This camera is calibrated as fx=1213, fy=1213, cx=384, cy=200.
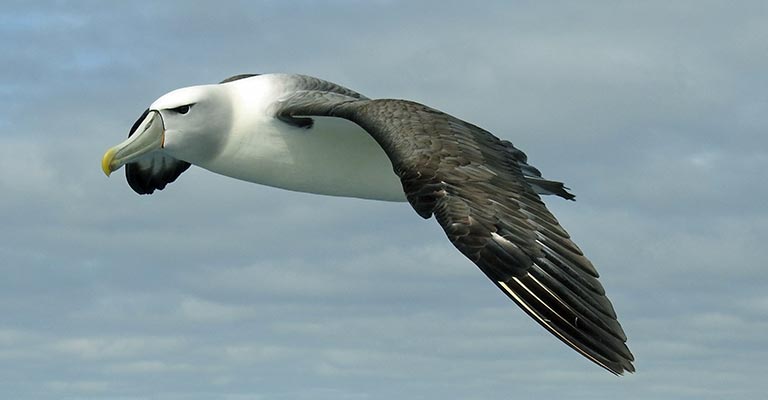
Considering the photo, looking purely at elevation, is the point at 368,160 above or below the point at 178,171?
below

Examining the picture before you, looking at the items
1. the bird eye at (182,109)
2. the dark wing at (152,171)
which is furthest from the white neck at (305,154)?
the dark wing at (152,171)

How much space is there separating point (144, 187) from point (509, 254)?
668cm

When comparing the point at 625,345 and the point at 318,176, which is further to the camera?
the point at 318,176

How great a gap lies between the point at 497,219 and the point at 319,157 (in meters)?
3.17

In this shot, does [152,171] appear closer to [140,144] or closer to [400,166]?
[140,144]

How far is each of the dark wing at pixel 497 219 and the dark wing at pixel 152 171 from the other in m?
3.76

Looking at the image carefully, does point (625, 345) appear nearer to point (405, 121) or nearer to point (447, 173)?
point (447, 173)

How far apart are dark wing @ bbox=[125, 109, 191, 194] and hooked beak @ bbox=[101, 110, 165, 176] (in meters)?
1.97

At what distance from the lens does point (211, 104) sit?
12.3 m

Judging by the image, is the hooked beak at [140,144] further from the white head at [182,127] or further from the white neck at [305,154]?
the white neck at [305,154]

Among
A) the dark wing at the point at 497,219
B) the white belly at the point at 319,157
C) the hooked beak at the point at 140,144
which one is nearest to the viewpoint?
the dark wing at the point at 497,219

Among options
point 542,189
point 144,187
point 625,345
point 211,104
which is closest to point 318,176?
point 211,104

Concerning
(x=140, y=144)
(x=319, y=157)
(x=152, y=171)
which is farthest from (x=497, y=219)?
(x=152, y=171)

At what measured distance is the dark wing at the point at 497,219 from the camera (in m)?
8.62
